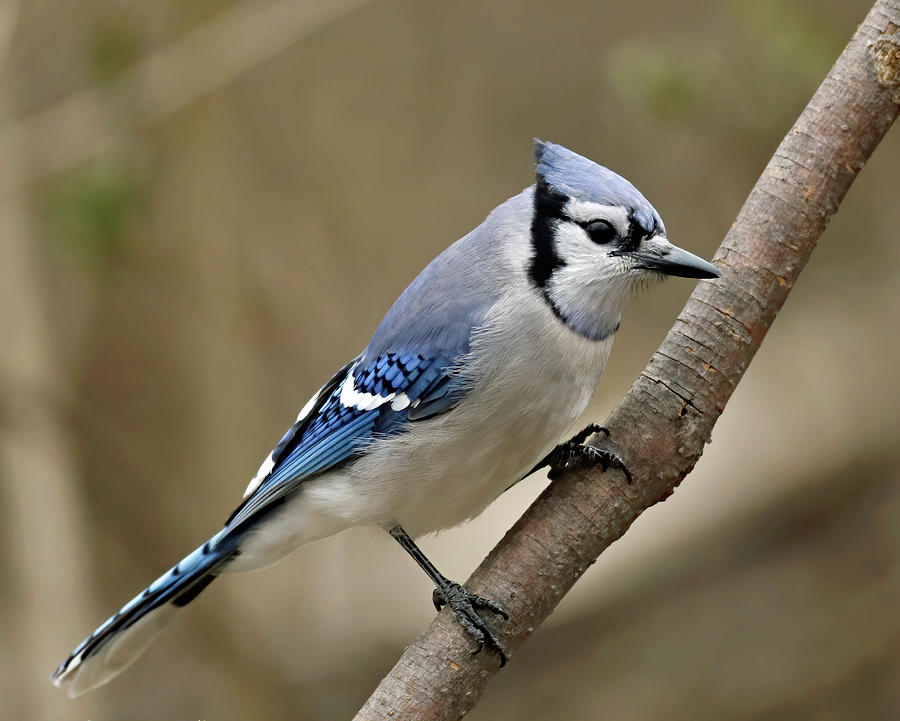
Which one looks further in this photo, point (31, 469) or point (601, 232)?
point (31, 469)

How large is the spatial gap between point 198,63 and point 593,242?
244 cm

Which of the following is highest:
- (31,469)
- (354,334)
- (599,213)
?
(31,469)

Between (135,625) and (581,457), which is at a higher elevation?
(135,625)

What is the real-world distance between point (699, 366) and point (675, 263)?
0.20 m

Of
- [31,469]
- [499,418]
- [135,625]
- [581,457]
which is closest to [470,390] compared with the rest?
[499,418]

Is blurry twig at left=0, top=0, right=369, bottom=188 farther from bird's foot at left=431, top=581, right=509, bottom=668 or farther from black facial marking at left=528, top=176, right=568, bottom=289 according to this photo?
bird's foot at left=431, top=581, right=509, bottom=668

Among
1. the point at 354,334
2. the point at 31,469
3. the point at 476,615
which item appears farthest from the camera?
the point at 354,334

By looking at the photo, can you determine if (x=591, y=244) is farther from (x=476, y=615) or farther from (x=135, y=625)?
(x=135, y=625)

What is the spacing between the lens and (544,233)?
6.86 feet

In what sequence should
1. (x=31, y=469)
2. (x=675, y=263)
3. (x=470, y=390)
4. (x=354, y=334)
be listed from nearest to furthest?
(x=675, y=263) → (x=470, y=390) → (x=31, y=469) → (x=354, y=334)

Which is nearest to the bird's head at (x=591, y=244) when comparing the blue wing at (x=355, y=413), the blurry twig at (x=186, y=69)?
the blue wing at (x=355, y=413)

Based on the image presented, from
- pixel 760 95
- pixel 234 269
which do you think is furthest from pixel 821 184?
pixel 234 269

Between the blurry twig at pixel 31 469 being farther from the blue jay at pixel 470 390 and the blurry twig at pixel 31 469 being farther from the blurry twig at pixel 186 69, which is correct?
the blue jay at pixel 470 390

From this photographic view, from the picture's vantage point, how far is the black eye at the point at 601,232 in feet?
6.58
